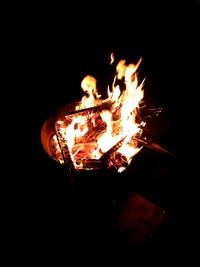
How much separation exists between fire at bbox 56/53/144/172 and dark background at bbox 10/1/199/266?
0.22 m

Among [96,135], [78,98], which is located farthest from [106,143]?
[78,98]

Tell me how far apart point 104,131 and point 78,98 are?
4.49 feet

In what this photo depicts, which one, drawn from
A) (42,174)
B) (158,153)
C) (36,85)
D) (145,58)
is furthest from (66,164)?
(145,58)

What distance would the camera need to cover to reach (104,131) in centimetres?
341

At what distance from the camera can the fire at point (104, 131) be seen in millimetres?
3043

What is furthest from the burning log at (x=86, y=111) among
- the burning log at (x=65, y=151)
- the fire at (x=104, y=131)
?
the burning log at (x=65, y=151)

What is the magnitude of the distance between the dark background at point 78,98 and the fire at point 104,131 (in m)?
0.22

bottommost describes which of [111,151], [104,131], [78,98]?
[111,151]

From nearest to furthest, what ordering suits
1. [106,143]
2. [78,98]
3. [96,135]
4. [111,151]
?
[111,151] < [106,143] < [96,135] < [78,98]

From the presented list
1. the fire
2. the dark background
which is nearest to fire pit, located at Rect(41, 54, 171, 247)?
the fire

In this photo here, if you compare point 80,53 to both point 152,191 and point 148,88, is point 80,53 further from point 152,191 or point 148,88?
point 152,191

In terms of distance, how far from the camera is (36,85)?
16.0ft

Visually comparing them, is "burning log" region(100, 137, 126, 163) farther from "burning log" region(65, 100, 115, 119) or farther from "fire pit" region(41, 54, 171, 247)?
"burning log" region(65, 100, 115, 119)

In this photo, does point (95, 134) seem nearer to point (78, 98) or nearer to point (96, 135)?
point (96, 135)
